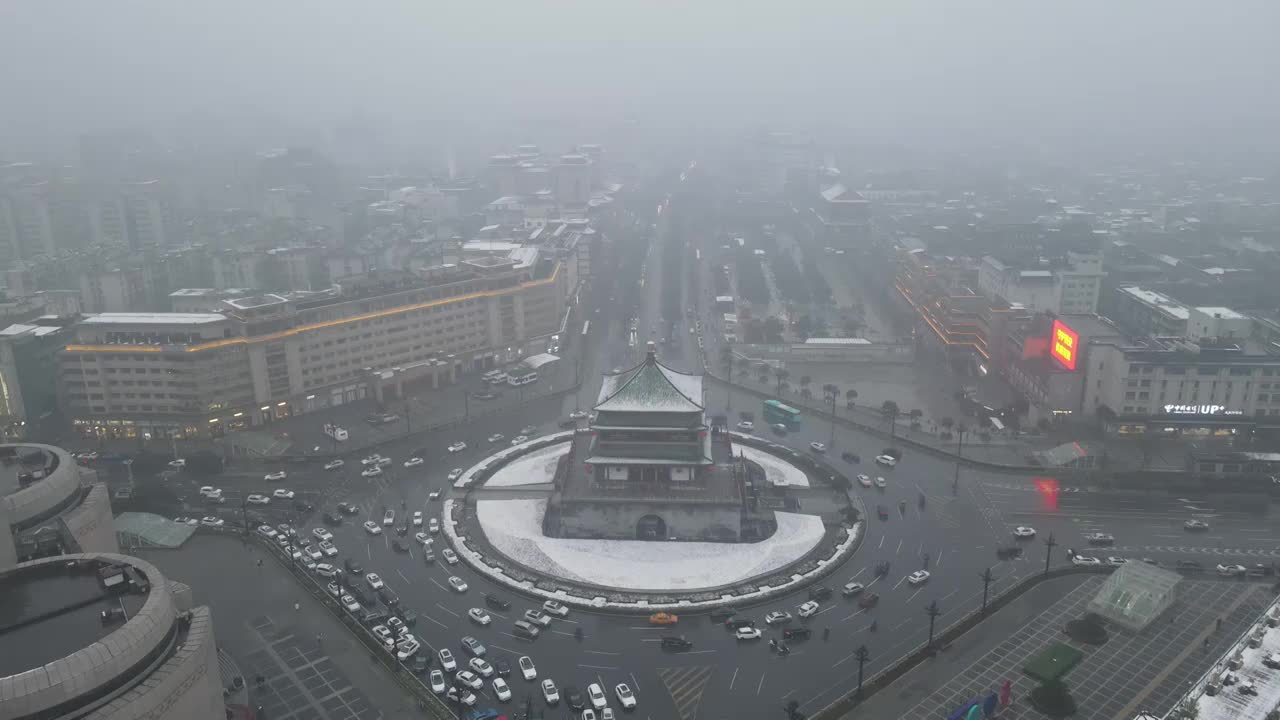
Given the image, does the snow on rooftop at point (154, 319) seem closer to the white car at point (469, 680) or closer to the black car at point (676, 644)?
the white car at point (469, 680)

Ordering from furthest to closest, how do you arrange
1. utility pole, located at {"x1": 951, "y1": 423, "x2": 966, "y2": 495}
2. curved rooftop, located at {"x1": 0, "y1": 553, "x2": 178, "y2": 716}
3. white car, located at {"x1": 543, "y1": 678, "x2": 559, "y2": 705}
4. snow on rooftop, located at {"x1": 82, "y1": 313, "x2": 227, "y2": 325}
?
snow on rooftop, located at {"x1": 82, "y1": 313, "x2": 227, "y2": 325}
utility pole, located at {"x1": 951, "y1": 423, "x2": 966, "y2": 495}
white car, located at {"x1": 543, "y1": 678, "x2": 559, "y2": 705}
curved rooftop, located at {"x1": 0, "y1": 553, "x2": 178, "y2": 716}

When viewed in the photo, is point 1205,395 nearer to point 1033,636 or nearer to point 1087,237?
point 1033,636

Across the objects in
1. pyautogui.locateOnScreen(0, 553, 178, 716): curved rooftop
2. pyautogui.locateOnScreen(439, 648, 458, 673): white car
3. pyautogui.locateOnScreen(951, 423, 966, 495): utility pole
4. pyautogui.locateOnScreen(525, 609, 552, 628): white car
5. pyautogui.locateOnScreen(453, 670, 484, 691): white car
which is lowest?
pyautogui.locateOnScreen(951, 423, 966, 495): utility pole

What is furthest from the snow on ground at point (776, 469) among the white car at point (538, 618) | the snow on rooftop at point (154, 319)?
the snow on rooftop at point (154, 319)

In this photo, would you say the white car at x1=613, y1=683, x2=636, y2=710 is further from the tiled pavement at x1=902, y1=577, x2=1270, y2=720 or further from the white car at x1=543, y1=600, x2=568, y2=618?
the tiled pavement at x1=902, y1=577, x2=1270, y2=720

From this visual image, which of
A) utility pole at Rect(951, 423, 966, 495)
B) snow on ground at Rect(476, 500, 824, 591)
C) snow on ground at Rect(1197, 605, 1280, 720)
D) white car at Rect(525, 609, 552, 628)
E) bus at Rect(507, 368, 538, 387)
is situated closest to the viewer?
snow on ground at Rect(1197, 605, 1280, 720)

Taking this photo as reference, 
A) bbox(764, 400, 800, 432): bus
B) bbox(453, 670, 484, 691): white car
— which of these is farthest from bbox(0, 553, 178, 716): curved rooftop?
bbox(764, 400, 800, 432): bus

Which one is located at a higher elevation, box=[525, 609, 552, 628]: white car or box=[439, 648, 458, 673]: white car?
box=[439, 648, 458, 673]: white car
